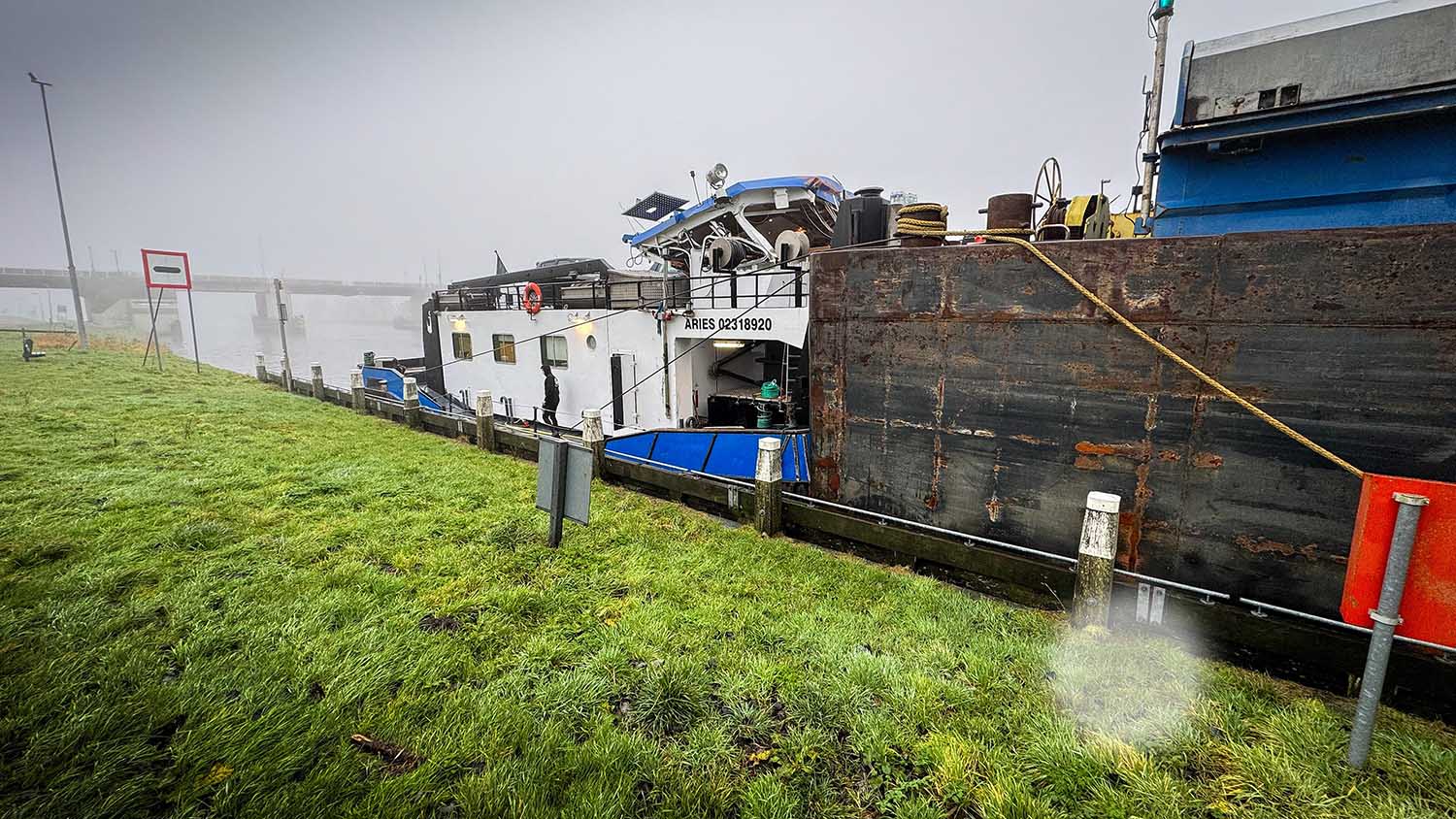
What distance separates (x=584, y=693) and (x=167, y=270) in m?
27.4

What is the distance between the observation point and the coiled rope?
12.3 ft

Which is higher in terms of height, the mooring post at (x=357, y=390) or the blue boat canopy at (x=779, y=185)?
the blue boat canopy at (x=779, y=185)

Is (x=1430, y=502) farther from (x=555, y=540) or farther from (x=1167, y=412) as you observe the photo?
(x=555, y=540)

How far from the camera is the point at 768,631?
444 centimetres

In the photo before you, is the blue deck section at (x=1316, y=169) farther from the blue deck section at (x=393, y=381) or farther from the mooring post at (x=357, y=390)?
the blue deck section at (x=393, y=381)

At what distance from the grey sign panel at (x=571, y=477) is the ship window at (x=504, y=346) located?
991 cm

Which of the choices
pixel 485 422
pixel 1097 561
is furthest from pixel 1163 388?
pixel 485 422

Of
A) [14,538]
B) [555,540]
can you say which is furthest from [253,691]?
[14,538]

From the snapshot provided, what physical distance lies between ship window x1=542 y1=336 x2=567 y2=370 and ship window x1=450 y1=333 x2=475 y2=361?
14.0 ft

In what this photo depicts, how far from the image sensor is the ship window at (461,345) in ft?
54.8

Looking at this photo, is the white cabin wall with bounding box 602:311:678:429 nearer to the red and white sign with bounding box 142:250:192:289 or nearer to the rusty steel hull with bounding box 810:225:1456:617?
the rusty steel hull with bounding box 810:225:1456:617

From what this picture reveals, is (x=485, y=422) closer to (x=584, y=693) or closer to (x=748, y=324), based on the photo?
(x=748, y=324)

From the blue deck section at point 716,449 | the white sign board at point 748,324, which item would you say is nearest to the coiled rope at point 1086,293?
the white sign board at point 748,324

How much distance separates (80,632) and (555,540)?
3.37m
